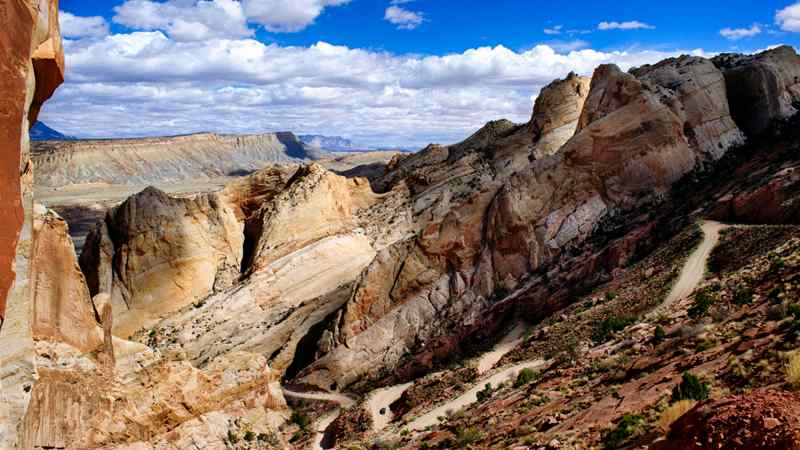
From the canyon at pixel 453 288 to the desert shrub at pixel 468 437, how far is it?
0.08 meters

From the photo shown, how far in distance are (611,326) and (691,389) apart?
47.3 ft

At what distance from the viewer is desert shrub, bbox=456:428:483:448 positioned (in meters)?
21.7

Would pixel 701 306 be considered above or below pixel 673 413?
below

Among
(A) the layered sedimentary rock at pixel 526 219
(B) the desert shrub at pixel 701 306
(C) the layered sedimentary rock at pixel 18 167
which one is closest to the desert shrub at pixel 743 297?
(B) the desert shrub at pixel 701 306

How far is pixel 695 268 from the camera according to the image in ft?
105

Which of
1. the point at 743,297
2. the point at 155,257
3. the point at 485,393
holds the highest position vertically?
the point at 743,297

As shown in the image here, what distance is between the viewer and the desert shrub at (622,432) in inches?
582

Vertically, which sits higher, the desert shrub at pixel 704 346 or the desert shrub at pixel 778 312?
the desert shrub at pixel 778 312

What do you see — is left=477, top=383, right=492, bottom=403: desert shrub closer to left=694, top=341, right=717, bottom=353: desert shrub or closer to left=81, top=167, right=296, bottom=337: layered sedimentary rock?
left=694, top=341, right=717, bottom=353: desert shrub

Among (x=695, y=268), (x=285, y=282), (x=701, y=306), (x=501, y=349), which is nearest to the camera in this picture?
(x=701, y=306)

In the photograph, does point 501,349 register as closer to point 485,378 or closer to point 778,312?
point 485,378

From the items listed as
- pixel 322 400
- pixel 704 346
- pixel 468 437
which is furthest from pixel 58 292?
pixel 322 400

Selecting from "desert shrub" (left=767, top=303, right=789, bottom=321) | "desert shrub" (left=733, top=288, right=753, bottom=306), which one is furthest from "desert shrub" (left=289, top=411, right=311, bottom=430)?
"desert shrub" (left=767, top=303, right=789, bottom=321)

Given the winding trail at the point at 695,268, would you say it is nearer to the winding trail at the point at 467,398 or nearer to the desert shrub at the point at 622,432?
the winding trail at the point at 467,398
